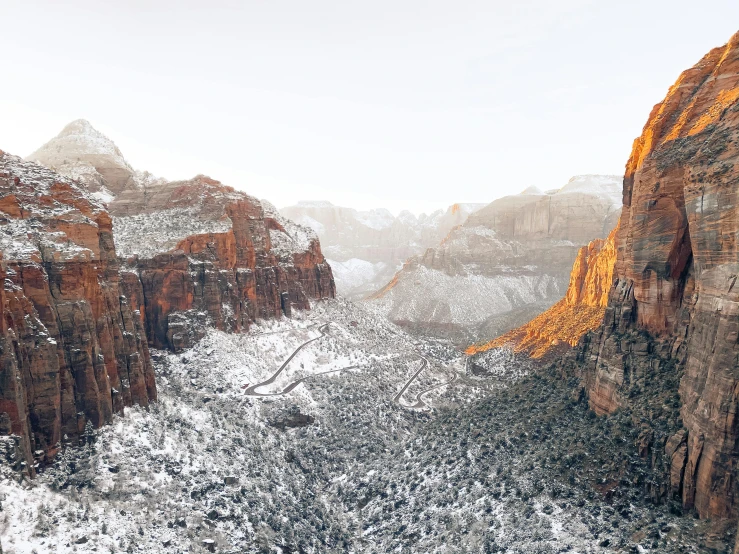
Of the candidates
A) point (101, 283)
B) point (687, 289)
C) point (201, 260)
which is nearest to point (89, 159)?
point (201, 260)

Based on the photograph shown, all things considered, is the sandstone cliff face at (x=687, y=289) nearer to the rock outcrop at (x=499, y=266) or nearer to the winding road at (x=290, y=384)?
the winding road at (x=290, y=384)

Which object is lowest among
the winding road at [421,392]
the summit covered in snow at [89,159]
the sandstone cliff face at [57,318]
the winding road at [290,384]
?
the winding road at [421,392]

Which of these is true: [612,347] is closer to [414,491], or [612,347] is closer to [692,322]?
[692,322]

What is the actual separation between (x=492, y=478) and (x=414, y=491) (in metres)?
6.74

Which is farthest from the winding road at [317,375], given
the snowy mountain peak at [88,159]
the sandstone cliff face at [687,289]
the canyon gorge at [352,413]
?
the snowy mountain peak at [88,159]

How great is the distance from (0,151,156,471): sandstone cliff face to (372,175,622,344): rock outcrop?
87489 millimetres

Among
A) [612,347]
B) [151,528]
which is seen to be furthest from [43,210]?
[612,347]

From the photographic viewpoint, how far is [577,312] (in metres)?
66.7

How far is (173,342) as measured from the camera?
52094 millimetres

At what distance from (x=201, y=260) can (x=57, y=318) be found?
3022 cm

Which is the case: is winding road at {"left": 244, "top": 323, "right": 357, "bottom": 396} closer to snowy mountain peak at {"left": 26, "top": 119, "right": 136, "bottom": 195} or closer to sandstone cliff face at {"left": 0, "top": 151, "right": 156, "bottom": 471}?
sandstone cliff face at {"left": 0, "top": 151, "right": 156, "bottom": 471}

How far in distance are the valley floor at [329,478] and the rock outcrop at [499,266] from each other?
6963 centimetres

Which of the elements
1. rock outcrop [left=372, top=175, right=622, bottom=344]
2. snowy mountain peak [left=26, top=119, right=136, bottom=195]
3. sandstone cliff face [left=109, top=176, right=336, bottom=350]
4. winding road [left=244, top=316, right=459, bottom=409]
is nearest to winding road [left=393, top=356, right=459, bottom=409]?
winding road [left=244, top=316, right=459, bottom=409]

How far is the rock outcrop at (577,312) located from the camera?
59438 mm
